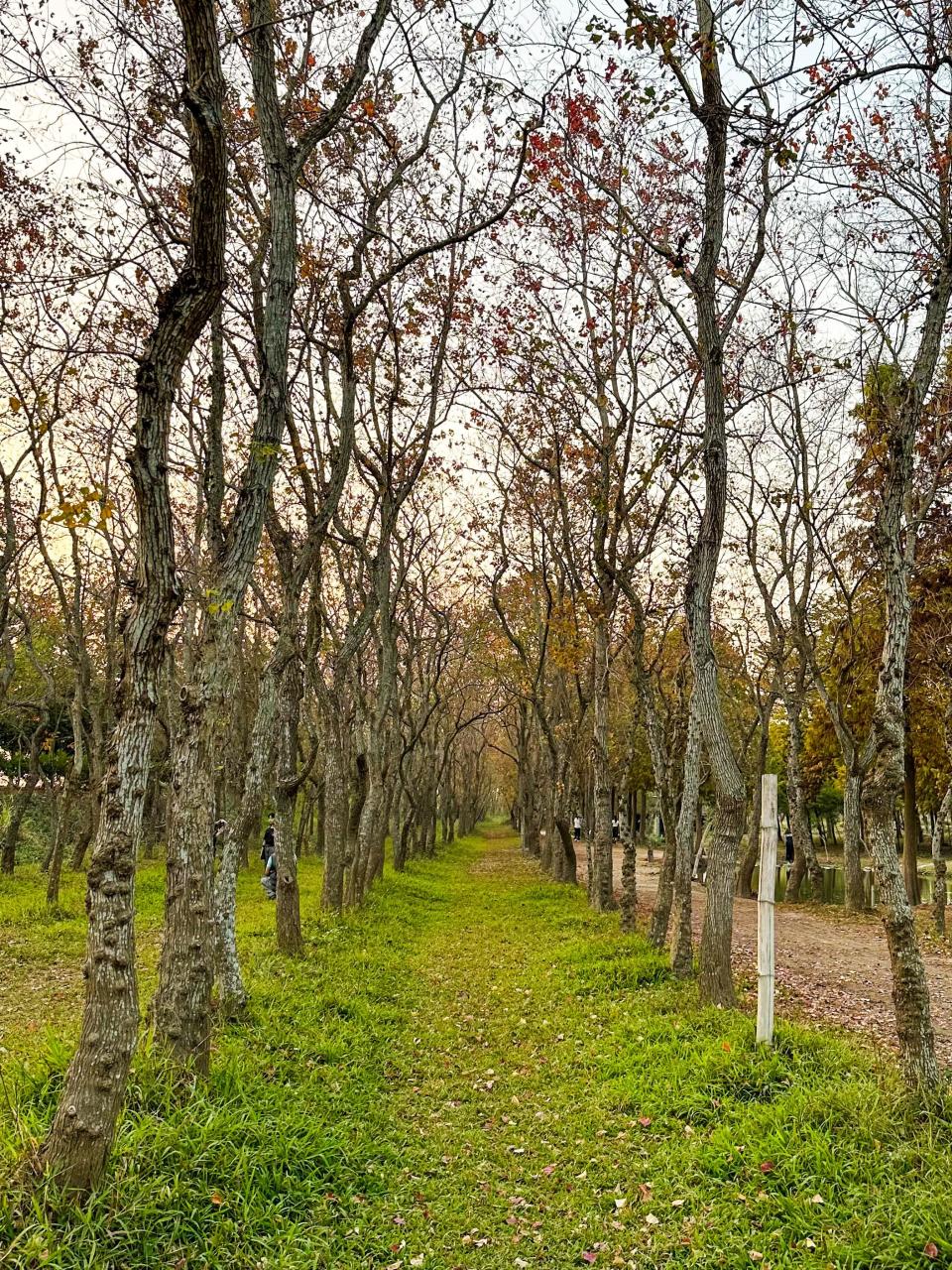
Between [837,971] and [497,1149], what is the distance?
907cm

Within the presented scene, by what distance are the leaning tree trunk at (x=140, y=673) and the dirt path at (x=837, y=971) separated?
8.04 m

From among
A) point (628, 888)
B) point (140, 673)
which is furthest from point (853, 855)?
point (140, 673)

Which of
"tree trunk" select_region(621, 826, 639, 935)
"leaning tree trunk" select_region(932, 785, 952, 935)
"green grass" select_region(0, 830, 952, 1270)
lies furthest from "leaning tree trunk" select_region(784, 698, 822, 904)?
"green grass" select_region(0, 830, 952, 1270)

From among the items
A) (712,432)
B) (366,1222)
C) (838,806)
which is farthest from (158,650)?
(838,806)

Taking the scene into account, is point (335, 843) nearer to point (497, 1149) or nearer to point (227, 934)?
point (227, 934)

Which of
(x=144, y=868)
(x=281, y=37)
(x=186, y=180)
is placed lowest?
(x=144, y=868)

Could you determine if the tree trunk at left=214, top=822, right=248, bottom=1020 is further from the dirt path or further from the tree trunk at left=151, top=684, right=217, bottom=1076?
the dirt path

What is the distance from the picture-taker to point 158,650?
4656mm

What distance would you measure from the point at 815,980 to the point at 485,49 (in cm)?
1287

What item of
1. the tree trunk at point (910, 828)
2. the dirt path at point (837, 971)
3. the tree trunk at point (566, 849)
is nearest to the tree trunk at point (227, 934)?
the dirt path at point (837, 971)

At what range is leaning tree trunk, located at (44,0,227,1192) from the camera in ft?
14.2

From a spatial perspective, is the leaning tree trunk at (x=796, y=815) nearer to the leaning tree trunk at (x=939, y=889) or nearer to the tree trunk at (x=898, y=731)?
the leaning tree trunk at (x=939, y=889)

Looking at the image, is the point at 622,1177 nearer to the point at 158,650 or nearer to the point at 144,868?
the point at 158,650

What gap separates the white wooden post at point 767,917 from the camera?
23.0ft
